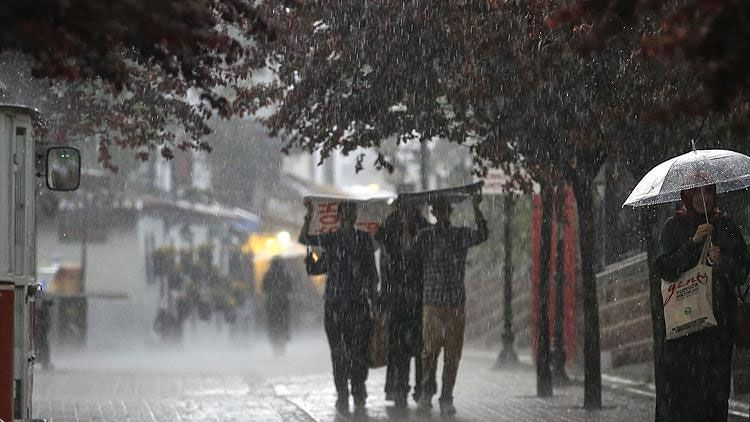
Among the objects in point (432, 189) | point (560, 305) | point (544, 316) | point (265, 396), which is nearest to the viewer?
point (265, 396)

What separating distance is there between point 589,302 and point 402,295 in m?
1.77

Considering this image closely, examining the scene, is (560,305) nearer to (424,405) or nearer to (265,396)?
(265,396)

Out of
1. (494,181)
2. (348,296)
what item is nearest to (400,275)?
(348,296)

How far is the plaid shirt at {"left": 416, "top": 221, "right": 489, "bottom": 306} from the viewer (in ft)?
43.8

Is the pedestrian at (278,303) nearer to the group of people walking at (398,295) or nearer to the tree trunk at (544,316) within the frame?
the tree trunk at (544,316)

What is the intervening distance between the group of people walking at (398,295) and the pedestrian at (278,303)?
35.6 ft

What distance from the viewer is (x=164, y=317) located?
101ft

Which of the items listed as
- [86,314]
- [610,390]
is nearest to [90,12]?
[610,390]

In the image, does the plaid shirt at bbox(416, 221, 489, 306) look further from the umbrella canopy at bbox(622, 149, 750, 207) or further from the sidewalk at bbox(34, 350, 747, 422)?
the umbrella canopy at bbox(622, 149, 750, 207)

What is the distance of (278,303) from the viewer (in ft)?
84.8

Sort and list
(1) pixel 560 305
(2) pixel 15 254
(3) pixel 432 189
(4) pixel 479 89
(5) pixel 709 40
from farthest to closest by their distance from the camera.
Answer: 1. (1) pixel 560 305
2. (3) pixel 432 189
3. (4) pixel 479 89
4. (2) pixel 15 254
5. (5) pixel 709 40

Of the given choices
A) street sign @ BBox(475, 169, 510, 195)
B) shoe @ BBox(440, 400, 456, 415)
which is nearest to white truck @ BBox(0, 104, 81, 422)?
shoe @ BBox(440, 400, 456, 415)

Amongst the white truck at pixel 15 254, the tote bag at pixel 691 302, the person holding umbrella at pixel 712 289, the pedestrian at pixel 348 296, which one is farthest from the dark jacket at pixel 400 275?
the white truck at pixel 15 254

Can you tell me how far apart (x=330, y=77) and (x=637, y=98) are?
11.2 feet
